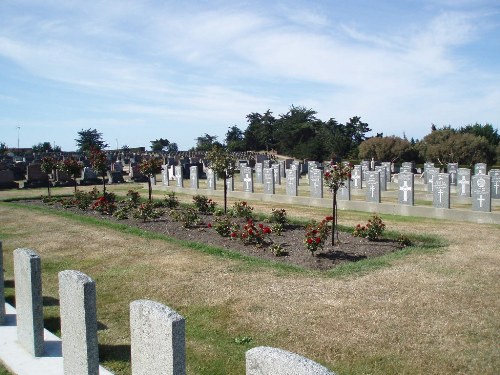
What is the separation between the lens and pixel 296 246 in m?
12.2

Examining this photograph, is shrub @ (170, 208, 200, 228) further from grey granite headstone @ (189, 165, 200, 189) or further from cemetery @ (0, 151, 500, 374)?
grey granite headstone @ (189, 165, 200, 189)

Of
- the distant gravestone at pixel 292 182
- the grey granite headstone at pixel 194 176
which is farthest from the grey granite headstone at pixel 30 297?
the grey granite headstone at pixel 194 176

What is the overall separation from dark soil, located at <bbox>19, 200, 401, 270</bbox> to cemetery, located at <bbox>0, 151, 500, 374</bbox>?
38 millimetres

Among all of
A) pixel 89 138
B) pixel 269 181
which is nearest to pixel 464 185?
pixel 269 181

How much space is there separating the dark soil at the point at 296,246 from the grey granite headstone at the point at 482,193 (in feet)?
19.9

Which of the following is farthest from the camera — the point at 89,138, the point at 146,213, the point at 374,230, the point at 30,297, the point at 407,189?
the point at 89,138

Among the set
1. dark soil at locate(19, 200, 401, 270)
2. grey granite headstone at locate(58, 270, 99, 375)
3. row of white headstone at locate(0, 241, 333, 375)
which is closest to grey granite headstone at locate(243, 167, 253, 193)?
dark soil at locate(19, 200, 401, 270)

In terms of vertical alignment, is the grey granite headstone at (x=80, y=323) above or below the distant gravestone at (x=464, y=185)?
below

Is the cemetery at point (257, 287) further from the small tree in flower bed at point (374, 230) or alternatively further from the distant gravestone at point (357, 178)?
the distant gravestone at point (357, 178)

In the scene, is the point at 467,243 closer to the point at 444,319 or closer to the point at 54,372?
the point at 444,319

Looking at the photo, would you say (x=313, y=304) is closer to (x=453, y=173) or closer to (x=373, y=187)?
(x=373, y=187)

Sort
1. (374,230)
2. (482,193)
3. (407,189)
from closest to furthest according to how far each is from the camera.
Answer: (374,230)
(482,193)
(407,189)

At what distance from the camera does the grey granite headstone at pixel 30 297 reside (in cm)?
588

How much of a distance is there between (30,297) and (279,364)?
4194 millimetres
